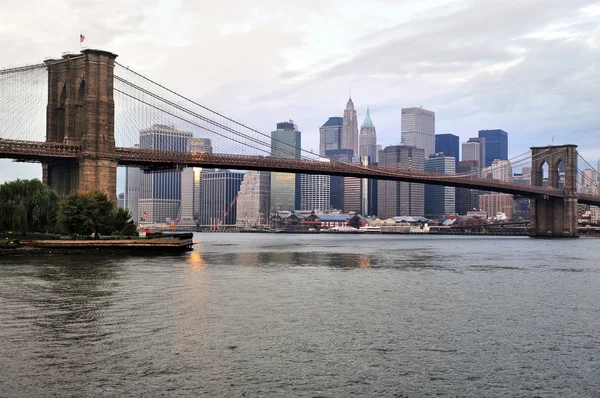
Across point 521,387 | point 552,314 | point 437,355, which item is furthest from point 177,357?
point 552,314

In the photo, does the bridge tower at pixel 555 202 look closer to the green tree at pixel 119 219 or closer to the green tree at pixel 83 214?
the green tree at pixel 119 219

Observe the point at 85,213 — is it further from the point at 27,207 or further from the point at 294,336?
the point at 294,336

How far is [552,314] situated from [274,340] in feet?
42.5

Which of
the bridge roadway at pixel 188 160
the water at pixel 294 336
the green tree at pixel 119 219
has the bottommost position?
the water at pixel 294 336

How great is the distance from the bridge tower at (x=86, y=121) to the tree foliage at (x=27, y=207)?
19.3 ft

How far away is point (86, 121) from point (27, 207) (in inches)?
534

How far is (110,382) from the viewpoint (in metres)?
15.9

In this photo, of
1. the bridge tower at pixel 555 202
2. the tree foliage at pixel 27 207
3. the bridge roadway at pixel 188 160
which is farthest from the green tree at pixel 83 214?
the bridge tower at pixel 555 202

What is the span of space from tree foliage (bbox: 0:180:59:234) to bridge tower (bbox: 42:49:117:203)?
5.88m

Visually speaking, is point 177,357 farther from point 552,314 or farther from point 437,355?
point 552,314

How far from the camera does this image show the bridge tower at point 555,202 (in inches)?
5108

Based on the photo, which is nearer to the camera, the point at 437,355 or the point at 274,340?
the point at 437,355

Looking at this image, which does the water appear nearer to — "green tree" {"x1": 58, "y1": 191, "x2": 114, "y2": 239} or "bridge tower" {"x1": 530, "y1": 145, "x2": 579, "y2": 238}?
"green tree" {"x1": 58, "y1": 191, "x2": 114, "y2": 239}

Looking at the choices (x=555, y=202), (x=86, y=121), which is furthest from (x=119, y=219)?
(x=555, y=202)
